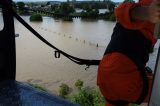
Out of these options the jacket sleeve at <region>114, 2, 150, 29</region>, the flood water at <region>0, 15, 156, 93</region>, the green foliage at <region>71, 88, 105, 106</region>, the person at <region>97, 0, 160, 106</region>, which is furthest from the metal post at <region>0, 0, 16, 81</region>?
the flood water at <region>0, 15, 156, 93</region>

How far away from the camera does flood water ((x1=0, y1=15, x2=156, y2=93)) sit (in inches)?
559

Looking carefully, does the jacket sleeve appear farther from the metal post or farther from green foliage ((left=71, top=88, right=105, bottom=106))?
green foliage ((left=71, top=88, right=105, bottom=106))

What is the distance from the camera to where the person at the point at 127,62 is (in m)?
1.53

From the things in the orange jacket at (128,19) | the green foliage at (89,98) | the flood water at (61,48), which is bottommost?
the flood water at (61,48)

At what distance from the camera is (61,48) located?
60.3 feet

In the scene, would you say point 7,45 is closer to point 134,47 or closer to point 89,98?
point 134,47

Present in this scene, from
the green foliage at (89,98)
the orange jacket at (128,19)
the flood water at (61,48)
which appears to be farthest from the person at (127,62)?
the flood water at (61,48)

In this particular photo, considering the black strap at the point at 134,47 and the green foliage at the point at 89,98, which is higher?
the black strap at the point at 134,47

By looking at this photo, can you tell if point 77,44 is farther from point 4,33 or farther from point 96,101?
point 4,33

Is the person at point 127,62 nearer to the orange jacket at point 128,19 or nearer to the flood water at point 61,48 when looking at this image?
the orange jacket at point 128,19

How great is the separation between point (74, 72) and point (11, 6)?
1330cm

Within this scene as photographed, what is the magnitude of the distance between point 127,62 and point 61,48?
55.0ft

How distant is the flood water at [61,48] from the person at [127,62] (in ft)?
25.5

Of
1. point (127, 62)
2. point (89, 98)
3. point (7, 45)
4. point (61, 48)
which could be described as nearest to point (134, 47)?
point (127, 62)
